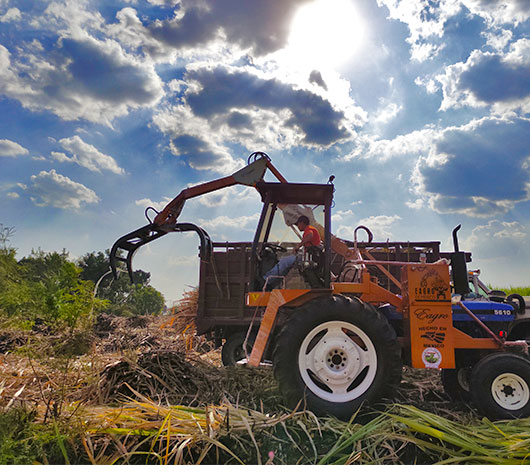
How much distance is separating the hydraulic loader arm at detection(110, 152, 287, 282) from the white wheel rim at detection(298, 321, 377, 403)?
2.12m

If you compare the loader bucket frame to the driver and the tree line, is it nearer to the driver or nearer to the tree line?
the tree line

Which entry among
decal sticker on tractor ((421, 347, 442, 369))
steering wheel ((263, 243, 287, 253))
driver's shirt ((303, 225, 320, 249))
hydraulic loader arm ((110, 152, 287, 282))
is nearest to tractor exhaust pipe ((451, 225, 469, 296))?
decal sticker on tractor ((421, 347, 442, 369))

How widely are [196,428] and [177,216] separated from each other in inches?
134

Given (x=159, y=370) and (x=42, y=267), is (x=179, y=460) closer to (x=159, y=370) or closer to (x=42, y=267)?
(x=159, y=370)

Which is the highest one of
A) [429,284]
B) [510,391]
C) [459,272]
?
[459,272]

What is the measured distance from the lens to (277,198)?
4605mm

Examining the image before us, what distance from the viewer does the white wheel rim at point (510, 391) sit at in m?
3.79

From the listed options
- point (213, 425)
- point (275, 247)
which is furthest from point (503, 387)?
point (213, 425)

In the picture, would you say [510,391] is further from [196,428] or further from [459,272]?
[196,428]

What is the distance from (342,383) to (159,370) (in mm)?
1786

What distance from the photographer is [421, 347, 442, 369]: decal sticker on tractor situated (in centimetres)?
400

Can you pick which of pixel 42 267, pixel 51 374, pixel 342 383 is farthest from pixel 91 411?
pixel 42 267

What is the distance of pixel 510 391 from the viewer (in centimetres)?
384

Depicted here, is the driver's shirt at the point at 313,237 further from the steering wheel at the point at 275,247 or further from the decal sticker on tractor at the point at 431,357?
the decal sticker on tractor at the point at 431,357
